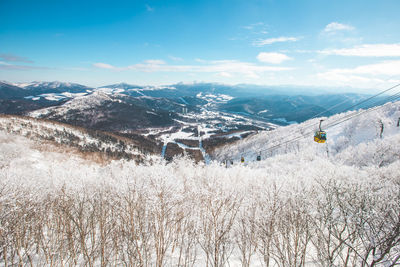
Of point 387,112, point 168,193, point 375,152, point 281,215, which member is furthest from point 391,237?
point 387,112

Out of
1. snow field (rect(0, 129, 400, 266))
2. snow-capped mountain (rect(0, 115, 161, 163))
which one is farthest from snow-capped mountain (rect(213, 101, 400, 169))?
snow-capped mountain (rect(0, 115, 161, 163))

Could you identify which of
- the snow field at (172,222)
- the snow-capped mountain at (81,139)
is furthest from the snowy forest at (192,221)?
the snow-capped mountain at (81,139)

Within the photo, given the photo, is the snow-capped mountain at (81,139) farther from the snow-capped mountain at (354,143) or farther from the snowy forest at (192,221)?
the snowy forest at (192,221)

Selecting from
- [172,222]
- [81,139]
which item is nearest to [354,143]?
[172,222]

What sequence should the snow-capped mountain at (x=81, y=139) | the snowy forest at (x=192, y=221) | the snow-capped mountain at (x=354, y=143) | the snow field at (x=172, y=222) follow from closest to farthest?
the snowy forest at (x=192, y=221), the snow field at (x=172, y=222), the snow-capped mountain at (x=354, y=143), the snow-capped mountain at (x=81, y=139)

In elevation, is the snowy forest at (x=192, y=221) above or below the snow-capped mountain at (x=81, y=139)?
above

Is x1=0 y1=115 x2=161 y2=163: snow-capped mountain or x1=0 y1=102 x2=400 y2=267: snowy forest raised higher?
x1=0 y1=102 x2=400 y2=267: snowy forest

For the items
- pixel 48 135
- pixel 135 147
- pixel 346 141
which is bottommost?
pixel 135 147

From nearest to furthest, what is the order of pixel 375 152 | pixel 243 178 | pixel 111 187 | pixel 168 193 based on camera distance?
1. pixel 168 193
2. pixel 111 187
3. pixel 243 178
4. pixel 375 152

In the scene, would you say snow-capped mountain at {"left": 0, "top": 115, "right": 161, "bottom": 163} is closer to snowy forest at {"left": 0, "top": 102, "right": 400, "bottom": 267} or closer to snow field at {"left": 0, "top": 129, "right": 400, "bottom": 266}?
snowy forest at {"left": 0, "top": 102, "right": 400, "bottom": 267}

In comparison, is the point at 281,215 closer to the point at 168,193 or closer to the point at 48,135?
the point at 168,193

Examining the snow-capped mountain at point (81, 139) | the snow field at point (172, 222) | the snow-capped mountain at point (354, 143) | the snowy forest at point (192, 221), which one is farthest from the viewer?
the snow-capped mountain at point (81, 139)
